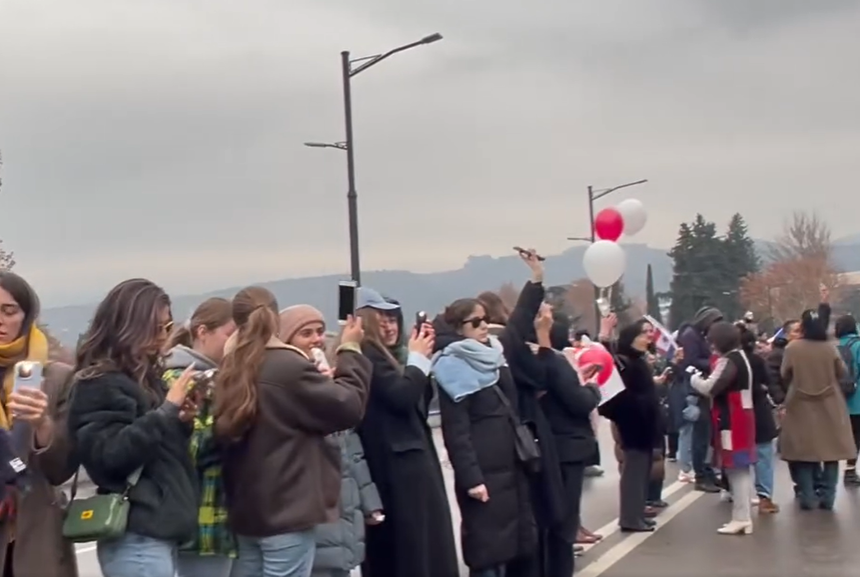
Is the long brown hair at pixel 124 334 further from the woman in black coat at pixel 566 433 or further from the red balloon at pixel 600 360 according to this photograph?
the red balloon at pixel 600 360

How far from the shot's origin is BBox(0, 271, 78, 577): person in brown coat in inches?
160

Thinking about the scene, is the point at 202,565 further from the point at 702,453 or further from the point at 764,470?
the point at 702,453

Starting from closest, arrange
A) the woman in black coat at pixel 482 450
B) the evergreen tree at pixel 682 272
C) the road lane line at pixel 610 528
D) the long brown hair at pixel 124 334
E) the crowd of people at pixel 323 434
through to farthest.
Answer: the crowd of people at pixel 323 434
the long brown hair at pixel 124 334
the woman in black coat at pixel 482 450
the road lane line at pixel 610 528
the evergreen tree at pixel 682 272

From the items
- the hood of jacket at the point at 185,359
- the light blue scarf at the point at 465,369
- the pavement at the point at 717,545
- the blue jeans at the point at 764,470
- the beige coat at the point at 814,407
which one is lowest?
the pavement at the point at 717,545

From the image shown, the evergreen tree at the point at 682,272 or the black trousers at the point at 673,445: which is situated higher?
the evergreen tree at the point at 682,272

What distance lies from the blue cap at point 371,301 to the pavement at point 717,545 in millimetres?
2779

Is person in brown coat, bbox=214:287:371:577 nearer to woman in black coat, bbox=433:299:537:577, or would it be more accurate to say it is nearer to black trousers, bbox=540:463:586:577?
woman in black coat, bbox=433:299:537:577


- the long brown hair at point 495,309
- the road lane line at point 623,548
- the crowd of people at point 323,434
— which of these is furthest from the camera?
the road lane line at point 623,548

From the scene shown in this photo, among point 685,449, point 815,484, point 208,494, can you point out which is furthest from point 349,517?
point 685,449

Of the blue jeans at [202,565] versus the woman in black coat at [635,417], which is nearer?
the blue jeans at [202,565]

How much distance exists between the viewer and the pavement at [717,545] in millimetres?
8312

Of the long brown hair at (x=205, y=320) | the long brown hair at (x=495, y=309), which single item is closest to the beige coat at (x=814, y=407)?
the long brown hair at (x=495, y=309)

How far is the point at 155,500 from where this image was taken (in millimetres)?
4242

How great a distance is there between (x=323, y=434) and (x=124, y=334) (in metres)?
1.08
